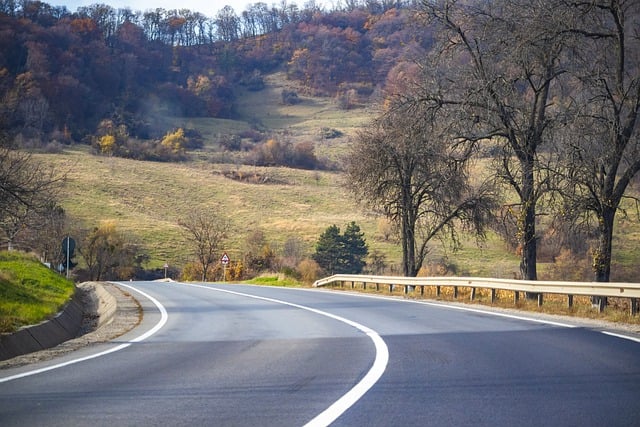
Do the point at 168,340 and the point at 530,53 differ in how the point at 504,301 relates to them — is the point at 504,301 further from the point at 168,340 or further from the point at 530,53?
the point at 168,340

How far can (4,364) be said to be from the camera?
9.77 metres

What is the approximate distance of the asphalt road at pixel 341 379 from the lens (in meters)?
6.29

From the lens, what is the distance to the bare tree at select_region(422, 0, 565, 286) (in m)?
20.6

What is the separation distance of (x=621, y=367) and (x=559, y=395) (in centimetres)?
206

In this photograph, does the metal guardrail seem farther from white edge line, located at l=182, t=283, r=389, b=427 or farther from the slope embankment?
the slope embankment

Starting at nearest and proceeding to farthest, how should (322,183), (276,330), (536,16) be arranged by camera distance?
(276,330) → (536,16) → (322,183)

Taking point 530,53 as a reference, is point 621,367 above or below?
below

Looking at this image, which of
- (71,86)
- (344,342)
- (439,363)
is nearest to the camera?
(439,363)

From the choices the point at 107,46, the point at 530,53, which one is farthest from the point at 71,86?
the point at 530,53

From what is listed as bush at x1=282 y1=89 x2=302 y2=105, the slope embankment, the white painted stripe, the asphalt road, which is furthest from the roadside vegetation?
the asphalt road

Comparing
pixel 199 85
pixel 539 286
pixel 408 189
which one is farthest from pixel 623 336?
pixel 199 85

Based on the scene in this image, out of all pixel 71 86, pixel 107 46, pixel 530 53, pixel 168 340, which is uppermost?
pixel 107 46

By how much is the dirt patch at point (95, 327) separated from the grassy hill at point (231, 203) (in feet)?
79.8

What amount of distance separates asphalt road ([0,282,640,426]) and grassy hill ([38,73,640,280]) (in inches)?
1061
